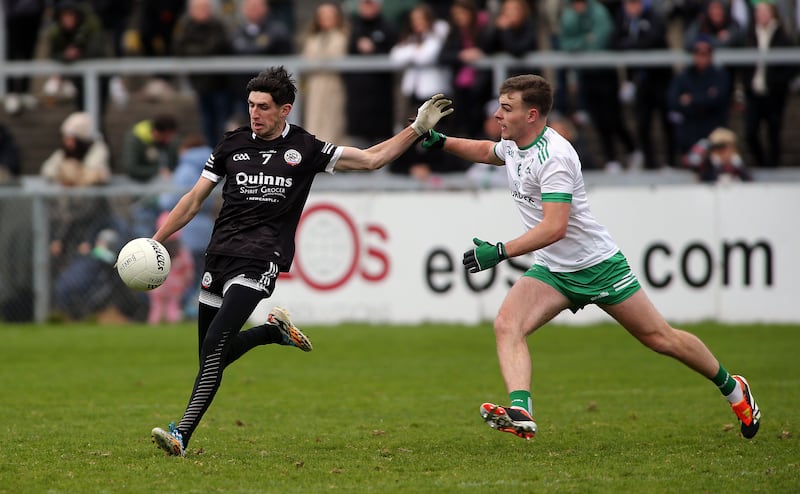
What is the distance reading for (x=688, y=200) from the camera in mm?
16062

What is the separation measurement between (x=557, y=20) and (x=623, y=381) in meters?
8.09

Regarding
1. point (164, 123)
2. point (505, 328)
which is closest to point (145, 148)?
point (164, 123)

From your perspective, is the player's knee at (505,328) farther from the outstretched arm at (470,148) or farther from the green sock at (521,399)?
the outstretched arm at (470,148)

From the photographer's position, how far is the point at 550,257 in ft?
27.5

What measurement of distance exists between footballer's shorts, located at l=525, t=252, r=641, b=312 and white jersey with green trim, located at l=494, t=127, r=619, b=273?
0.05 meters

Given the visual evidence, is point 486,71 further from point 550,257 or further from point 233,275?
point 233,275

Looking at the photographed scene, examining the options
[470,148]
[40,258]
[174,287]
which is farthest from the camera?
[40,258]

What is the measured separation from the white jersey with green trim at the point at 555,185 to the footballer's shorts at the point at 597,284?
0.15 feet

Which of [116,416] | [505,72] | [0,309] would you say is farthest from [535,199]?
[0,309]

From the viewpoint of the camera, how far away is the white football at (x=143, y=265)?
26.6 ft

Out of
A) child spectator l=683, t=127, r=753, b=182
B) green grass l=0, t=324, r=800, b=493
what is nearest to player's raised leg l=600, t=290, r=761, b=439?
green grass l=0, t=324, r=800, b=493

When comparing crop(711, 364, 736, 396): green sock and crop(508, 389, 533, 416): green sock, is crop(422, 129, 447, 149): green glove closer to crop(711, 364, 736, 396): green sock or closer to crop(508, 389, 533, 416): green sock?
crop(508, 389, 533, 416): green sock

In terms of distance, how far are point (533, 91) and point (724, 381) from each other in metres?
2.37

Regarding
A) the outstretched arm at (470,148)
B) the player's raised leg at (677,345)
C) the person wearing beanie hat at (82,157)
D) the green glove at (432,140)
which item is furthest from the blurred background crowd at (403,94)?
the player's raised leg at (677,345)
